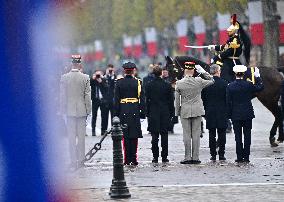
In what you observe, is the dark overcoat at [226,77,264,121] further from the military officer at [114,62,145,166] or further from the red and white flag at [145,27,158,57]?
the red and white flag at [145,27,158,57]

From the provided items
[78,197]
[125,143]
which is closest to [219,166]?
[125,143]

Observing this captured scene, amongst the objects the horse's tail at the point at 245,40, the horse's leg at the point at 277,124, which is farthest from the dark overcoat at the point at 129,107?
the horse's tail at the point at 245,40

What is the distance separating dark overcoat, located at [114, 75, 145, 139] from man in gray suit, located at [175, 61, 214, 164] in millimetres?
871

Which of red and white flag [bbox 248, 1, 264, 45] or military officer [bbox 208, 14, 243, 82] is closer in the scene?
military officer [bbox 208, 14, 243, 82]

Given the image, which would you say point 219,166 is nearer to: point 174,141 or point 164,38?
point 174,141

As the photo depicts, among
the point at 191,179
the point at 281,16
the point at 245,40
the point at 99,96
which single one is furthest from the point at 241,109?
the point at 281,16

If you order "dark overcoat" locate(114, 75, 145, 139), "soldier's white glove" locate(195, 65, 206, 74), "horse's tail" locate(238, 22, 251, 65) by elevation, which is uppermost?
"horse's tail" locate(238, 22, 251, 65)

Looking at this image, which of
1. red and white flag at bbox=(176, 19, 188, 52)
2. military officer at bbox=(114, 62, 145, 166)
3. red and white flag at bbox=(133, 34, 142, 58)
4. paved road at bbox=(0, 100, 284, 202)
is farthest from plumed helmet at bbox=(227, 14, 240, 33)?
red and white flag at bbox=(133, 34, 142, 58)

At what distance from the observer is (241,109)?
16.7 meters

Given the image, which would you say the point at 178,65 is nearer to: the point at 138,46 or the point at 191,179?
the point at 191,179

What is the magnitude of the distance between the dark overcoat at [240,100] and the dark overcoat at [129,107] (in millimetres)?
1691

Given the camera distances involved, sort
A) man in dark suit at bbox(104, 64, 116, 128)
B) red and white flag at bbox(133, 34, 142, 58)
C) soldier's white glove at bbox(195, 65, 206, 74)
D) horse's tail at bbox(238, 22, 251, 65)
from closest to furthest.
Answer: soldier's white glove at bbox(195, 65, 206, 74), horse's tail at bbox(238, 22, 251, 65), man in dark suit at bbox(104, 64, 116, 128), red and white flag at bbox(133, 34, 142, 58)

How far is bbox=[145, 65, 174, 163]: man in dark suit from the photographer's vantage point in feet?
56.3

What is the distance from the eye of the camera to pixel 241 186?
42.6 feet
